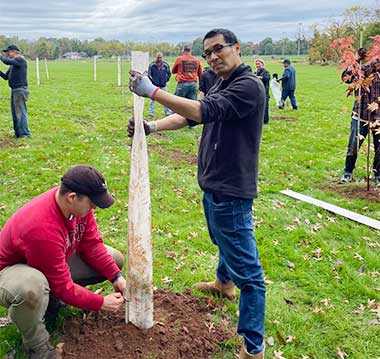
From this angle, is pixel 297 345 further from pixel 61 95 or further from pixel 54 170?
pixel 61 95

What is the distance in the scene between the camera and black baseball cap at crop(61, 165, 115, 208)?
279cm

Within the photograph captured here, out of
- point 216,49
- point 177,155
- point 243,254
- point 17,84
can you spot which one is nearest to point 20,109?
point 17,84

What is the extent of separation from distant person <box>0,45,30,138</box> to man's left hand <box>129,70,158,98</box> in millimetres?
8499

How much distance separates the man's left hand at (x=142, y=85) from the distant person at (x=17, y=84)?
8499 mm

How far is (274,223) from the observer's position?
5914 mm

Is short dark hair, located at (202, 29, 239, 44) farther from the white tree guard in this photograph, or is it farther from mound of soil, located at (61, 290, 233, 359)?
mound of soil, located at (61, 290, 233, 359)

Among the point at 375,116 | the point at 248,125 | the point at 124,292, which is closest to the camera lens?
the point at 248,125

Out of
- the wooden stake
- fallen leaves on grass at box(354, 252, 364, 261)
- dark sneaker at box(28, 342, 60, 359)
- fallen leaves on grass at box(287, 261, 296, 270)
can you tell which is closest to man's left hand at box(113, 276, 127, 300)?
dark sneaker at box(28, 342, 60, 359)

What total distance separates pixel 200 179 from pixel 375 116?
4896 mm

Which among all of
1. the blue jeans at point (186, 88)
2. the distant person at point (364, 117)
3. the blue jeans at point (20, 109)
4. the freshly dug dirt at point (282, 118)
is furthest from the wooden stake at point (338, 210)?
the freshly dug dirt at point (282, 118)

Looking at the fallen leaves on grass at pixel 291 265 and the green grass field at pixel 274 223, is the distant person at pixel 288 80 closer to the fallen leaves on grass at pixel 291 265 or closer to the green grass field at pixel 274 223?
the green grass field at pixel 274 223

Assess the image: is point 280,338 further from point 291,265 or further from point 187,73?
point 187,73

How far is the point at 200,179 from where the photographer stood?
3104 millimetres

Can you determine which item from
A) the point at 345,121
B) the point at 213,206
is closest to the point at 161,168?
the point at 213,206
